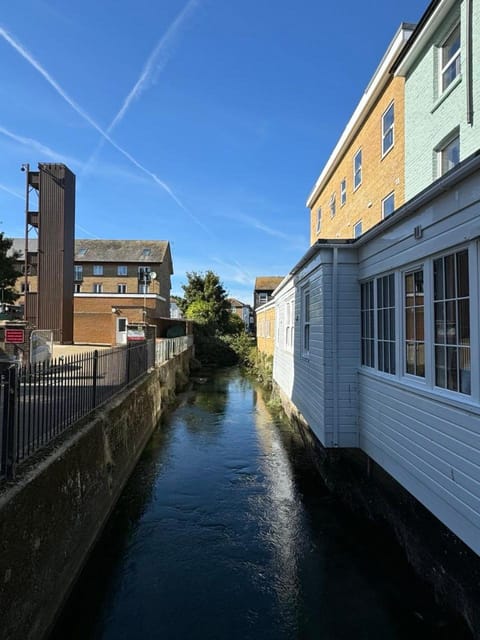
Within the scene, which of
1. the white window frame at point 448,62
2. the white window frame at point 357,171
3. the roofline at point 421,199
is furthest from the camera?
the white window frame at point 357,171

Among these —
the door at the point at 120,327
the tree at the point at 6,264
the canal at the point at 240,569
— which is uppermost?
the tree at the point at 6,264

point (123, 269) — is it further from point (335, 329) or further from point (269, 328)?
point (335, 329)

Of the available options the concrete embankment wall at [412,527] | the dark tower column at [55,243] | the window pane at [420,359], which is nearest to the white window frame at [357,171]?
the concrete embankment wall at [412,527]

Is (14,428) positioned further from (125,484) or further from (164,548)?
(125,484)

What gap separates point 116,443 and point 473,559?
6162 mm

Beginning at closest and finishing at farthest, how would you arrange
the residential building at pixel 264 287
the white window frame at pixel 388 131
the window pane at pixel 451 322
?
the window pane at pixel 451 322 → the white window frame at pixel 388 131 → the residential building at pixel 264 287

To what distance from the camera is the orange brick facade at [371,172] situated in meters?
13.8

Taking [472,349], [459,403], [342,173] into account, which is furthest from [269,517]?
[342,173]

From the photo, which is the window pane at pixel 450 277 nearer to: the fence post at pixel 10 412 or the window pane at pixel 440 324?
the window pane at pixel 440 324

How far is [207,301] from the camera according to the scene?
46.4 metres

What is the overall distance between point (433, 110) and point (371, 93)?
3.97 m

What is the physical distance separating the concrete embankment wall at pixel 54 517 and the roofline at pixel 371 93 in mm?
13306

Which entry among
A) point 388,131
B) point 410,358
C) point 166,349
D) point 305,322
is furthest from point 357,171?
point 410,358

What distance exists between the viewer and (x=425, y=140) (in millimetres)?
12211
